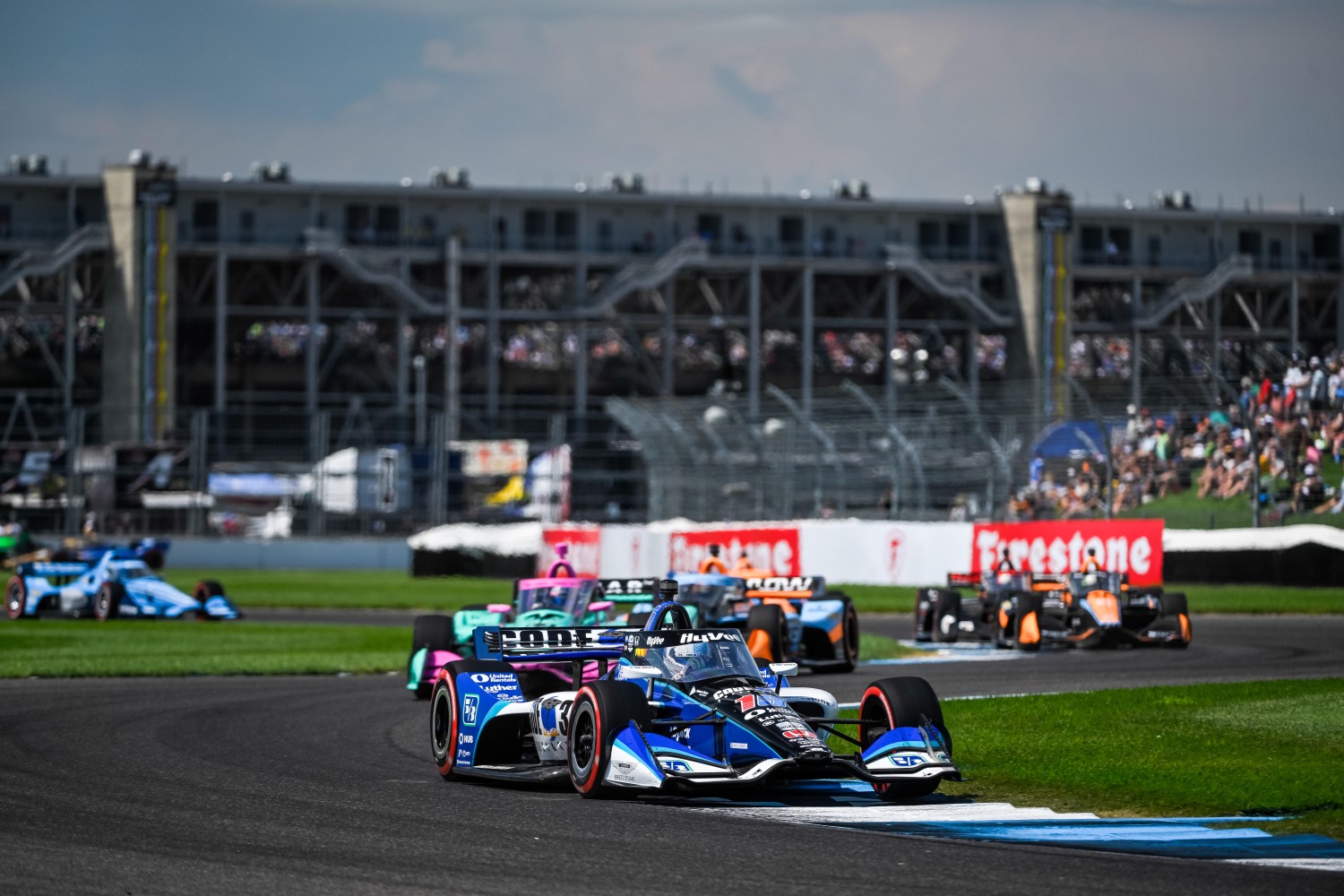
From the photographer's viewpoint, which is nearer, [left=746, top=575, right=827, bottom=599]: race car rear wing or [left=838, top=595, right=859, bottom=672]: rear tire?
[left=838, top=595, right=859, bottom=672]: rear tire

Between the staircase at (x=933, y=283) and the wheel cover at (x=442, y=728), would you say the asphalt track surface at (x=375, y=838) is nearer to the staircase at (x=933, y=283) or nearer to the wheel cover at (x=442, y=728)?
the wheel cover at (x=442, y=728)

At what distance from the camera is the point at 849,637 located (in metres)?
21.8

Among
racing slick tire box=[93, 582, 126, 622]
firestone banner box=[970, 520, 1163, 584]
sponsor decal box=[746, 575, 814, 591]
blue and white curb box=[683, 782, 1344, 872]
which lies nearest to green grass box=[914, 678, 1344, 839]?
blue and white curb box=[683, 782, 1344, 872]

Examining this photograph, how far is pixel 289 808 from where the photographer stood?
10.8 meters

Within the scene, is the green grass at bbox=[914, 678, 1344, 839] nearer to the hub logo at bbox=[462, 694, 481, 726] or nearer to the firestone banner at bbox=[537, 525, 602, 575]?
the hub logo at bbox=[462, 694, 481, 726]

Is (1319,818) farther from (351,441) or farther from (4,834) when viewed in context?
(351,441)

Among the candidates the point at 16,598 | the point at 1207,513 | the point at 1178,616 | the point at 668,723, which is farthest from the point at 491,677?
the point at 16,598

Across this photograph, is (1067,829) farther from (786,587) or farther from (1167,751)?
(786,587)

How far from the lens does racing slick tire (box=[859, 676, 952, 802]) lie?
11.0 metres

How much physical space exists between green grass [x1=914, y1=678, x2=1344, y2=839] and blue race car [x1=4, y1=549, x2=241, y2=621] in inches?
784

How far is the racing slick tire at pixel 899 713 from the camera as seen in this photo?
11.0 metres

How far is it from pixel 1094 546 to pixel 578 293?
54.6m

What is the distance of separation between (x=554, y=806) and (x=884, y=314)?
8052cm

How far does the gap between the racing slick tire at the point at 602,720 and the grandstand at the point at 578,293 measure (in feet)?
199
